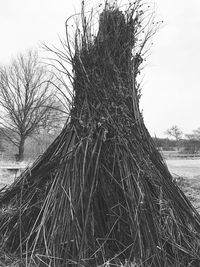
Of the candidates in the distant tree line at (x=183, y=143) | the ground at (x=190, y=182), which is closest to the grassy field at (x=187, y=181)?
the ground at (x=190, y=182)

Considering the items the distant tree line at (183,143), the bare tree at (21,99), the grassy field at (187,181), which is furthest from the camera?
the distant tree line at (183,143)

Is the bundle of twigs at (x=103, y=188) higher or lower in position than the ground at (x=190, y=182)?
higher

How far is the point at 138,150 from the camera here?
273 centimetres

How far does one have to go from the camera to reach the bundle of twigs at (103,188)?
2.46m

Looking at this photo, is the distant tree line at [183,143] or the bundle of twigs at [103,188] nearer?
the bundle of twigs at [103,188]

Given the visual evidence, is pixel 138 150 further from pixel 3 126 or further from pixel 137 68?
pixel 3 126

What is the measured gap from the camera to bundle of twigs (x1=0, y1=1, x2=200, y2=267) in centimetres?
246

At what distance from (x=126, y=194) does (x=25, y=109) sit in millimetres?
27690

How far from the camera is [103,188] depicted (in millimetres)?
2635

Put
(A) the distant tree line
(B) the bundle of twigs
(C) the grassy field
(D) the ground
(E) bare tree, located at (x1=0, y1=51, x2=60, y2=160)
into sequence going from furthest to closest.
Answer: (A) the distant tree line → (E) bare tree, located at (x1=0, y1=51, x2=60, y2=160) → (C) the grassy field → (D) the ground → (B) the bundle of twigs

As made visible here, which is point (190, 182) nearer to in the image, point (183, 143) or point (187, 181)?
point (187, 181)

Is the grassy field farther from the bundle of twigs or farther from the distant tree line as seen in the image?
the distant tree line

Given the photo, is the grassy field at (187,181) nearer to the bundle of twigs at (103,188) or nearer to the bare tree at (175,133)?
the bundle of twigs at (103,188)

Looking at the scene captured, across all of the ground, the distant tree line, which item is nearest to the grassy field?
the ground
